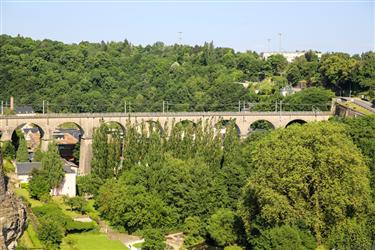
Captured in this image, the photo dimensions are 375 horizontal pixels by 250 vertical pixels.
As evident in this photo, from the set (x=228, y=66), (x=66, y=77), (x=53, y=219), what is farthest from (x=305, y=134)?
(x=228, y=66)

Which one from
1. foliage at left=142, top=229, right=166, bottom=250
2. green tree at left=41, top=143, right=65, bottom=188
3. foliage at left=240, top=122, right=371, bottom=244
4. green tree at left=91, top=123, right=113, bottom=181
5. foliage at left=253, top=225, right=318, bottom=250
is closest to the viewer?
foliage at left=253, top=225, right=318, bottom=250

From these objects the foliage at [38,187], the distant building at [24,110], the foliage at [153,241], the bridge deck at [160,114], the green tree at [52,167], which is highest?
the distant building at [24,110]

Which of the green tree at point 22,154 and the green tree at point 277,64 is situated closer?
the green tree at point 22,154

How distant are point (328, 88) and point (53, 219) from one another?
4715cm

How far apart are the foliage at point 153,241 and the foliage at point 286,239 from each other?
218 inches

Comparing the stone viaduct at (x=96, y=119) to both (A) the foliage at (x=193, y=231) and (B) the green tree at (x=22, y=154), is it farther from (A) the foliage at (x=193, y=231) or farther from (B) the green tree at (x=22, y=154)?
(A) the foliage at (x=193, y=231)

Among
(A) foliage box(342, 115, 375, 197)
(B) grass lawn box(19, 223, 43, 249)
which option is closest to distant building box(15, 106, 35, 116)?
(A) foliage box(342, 115, 375, 197)

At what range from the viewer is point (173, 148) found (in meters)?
41.3

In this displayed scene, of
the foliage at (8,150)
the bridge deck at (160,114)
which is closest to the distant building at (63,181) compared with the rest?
the foliage at (8,150)

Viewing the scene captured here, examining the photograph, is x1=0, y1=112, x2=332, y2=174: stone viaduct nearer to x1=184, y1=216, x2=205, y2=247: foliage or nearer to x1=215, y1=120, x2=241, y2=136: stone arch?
x1=215, y1=120, x2=241, y2=136: stone arch

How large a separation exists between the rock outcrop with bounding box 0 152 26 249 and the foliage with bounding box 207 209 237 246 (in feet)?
72.6

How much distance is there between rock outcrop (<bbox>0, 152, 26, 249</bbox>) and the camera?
8586 mm

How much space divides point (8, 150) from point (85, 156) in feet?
20.2

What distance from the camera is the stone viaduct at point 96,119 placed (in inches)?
1932
